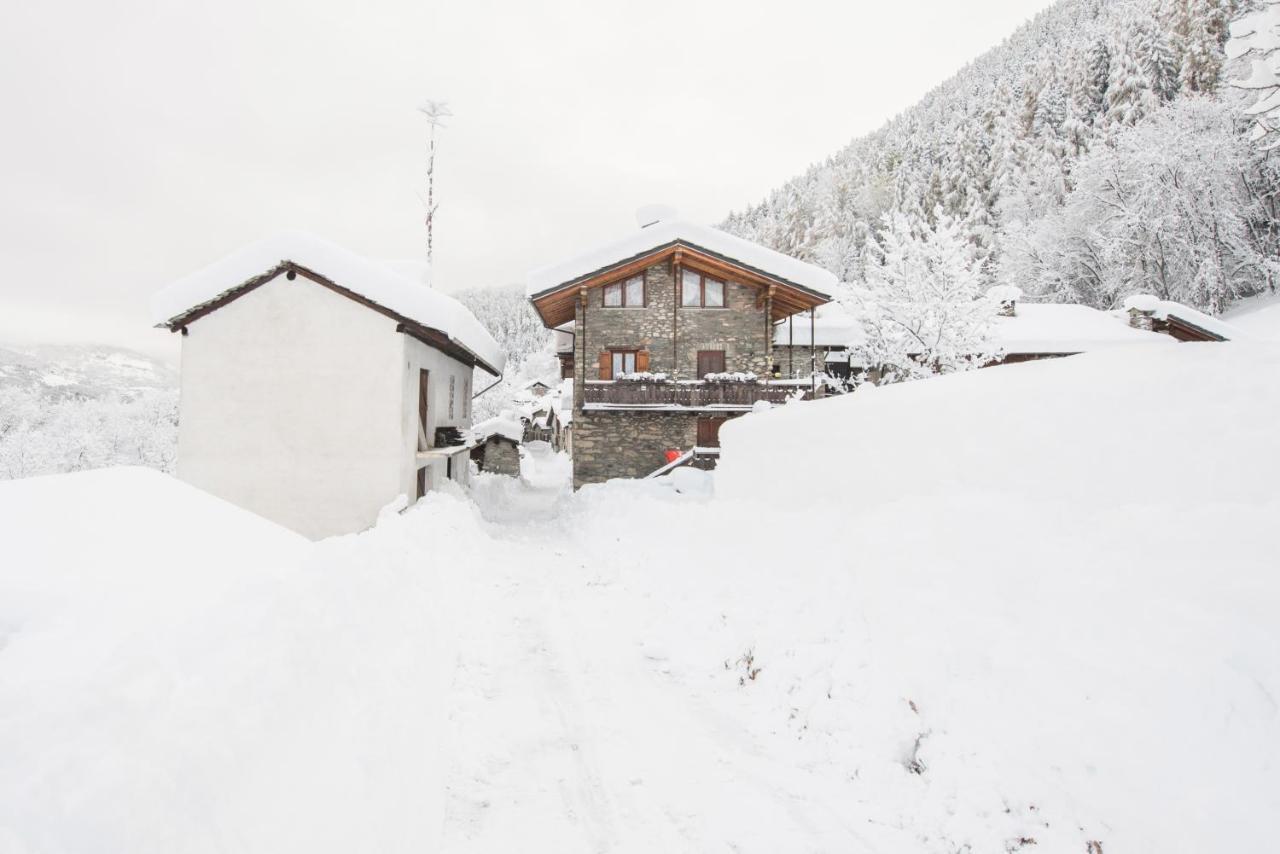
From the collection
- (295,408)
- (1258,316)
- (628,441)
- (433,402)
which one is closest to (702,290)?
(628,441)

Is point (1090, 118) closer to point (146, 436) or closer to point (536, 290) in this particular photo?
point (536, 290)

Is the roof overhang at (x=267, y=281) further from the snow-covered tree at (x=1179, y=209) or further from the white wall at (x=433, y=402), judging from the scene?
the snow-covered tree at (x=1179, y=209)

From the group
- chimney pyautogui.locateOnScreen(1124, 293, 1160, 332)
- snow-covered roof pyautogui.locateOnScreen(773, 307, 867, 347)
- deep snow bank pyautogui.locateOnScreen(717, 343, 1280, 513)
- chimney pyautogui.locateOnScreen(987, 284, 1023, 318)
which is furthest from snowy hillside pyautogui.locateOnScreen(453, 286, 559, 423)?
deep snow bank pyautogui.locateOnScreen(717, 343, 1280, 513)

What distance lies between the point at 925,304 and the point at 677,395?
848 cm

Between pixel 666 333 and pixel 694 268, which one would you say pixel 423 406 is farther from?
pixel 694 268

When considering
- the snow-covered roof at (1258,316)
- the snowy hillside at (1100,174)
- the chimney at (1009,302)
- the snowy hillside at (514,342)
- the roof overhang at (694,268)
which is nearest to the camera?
the roof overhang at (694,268)

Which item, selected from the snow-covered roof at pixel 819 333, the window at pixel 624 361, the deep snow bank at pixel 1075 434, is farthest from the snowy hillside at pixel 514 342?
the deep snow bank at pixel 1075 434

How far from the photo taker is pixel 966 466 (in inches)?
247

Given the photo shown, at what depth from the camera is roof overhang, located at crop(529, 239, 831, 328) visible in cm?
2242

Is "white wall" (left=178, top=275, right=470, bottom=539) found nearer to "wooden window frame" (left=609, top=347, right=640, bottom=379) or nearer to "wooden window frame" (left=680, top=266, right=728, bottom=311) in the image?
"wooden window frame" (left=609, top=347, right=640, bottom=379)

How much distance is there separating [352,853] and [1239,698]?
4844mm

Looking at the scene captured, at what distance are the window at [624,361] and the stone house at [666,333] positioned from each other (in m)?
0.04

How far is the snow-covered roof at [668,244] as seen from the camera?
72.6 ft

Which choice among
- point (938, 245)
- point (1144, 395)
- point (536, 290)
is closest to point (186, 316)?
point (536, 290)
